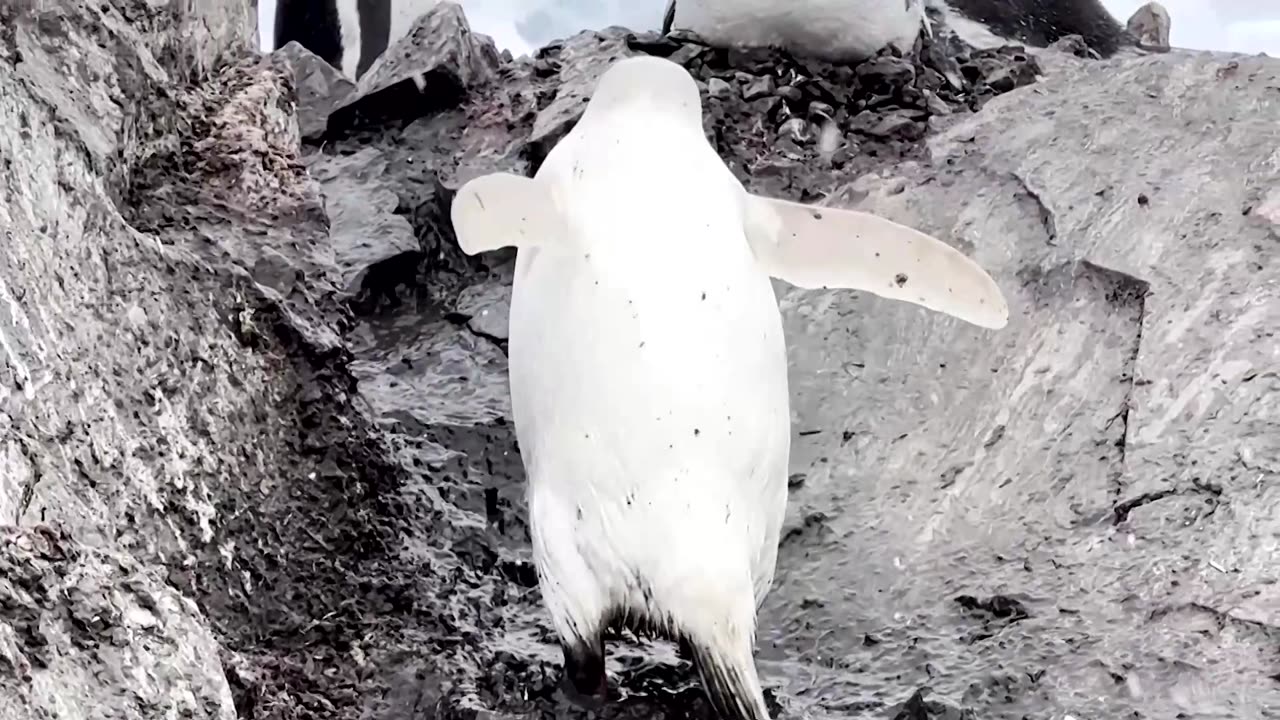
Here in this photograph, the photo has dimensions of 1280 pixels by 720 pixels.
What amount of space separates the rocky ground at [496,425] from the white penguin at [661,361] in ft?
0.55

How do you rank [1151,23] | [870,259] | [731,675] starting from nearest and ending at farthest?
[731,675] < [870,259] < [1151,23]

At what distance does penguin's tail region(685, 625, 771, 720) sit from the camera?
1.32m

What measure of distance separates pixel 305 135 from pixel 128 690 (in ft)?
7.44

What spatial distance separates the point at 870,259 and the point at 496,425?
746 millimetres

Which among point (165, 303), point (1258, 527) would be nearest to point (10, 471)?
point (165, 303)

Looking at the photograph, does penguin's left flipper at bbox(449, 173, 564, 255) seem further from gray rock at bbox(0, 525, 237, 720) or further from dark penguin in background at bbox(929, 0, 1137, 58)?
dark penguin in background at bbox(929, 0, 1137, 58)

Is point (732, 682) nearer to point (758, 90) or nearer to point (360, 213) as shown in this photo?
point (360, 213)

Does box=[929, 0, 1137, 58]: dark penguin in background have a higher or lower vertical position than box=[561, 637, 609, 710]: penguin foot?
higher

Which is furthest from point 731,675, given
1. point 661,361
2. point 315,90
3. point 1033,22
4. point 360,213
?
point 1033,22

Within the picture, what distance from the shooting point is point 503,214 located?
1448 mm

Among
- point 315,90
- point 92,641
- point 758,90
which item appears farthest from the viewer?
point 315,90

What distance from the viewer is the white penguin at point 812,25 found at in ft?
9.39

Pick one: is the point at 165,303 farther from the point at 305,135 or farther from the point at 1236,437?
the point at 305,135

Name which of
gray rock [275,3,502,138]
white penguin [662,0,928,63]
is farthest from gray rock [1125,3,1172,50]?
gray rock [275,3,502,138]
